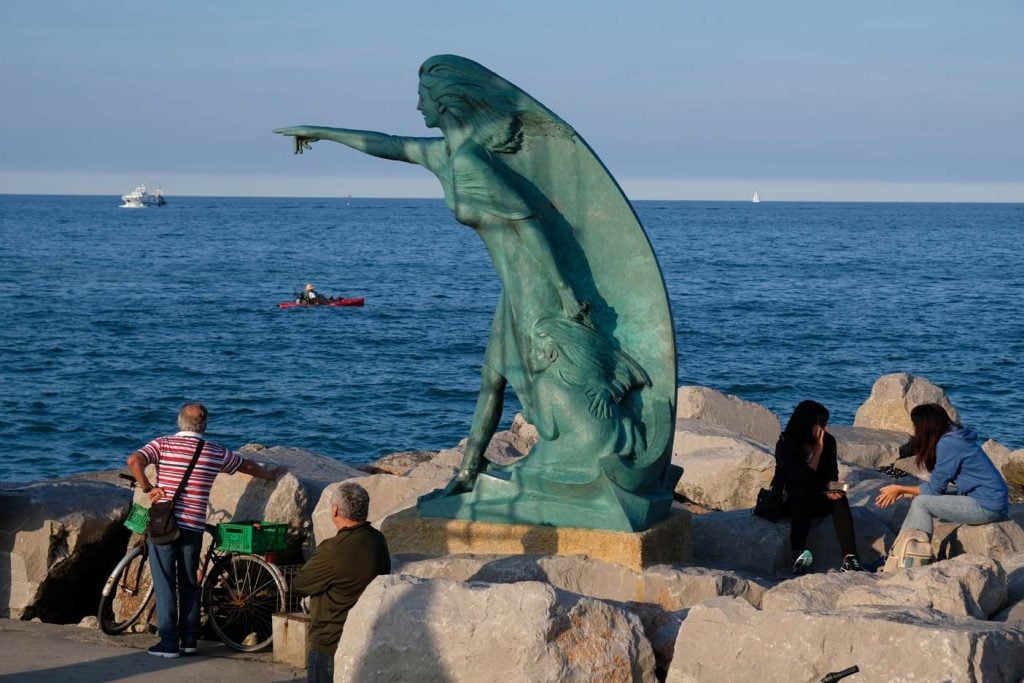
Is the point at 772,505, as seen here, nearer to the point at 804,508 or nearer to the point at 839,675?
the point at 804,508

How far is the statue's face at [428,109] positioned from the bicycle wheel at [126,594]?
2901mm

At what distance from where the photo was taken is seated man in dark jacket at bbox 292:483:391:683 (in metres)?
6.45

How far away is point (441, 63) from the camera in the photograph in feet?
26.5

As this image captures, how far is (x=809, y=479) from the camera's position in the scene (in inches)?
345

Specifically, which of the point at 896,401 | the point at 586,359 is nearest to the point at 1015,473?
the point at 896,401

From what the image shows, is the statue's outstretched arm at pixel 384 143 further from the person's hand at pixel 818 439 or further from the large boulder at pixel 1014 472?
the large boulder at pixel 1014 472

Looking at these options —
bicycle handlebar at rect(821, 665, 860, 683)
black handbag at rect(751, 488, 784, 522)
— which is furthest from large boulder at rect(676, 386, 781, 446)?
bicycle handlebar at rect(821, 665, 860, 683)

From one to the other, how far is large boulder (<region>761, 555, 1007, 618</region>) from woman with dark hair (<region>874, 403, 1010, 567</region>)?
926mm

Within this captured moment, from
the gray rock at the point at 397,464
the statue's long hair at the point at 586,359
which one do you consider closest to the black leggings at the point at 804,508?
the statue's long hair at the point at 586,359

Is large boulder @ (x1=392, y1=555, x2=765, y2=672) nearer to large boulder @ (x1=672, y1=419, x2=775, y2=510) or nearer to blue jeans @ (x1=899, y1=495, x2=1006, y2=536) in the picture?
blue jeans @ (x1=899, y1=495, x2=1006, y2=536)

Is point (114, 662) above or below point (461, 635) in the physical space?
below

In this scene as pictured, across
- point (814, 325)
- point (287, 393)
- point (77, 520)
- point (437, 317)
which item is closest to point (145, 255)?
point (437, 317)

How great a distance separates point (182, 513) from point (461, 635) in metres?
2.32

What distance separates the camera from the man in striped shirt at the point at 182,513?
8.00 meters
